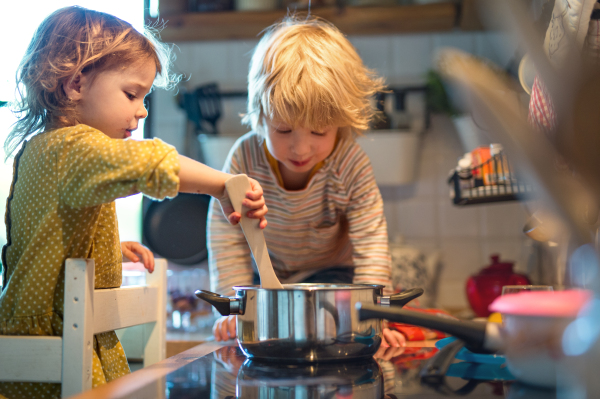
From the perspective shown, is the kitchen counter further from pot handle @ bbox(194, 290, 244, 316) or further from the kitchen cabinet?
the kitchen cabinet

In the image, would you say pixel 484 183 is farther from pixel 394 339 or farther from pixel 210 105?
pixel 210 105

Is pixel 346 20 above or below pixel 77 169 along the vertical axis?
above

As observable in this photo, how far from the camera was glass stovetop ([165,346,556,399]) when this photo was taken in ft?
1.14

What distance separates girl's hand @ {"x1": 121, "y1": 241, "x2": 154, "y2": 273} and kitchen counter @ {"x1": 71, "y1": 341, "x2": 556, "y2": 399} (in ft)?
0.91

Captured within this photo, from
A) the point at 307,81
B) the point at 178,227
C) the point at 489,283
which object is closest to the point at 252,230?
the point at 307,81

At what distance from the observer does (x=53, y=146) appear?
57 centimetres

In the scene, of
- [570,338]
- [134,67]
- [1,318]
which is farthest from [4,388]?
[570,338]

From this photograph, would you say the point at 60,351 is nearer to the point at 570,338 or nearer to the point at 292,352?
the point at 292,352

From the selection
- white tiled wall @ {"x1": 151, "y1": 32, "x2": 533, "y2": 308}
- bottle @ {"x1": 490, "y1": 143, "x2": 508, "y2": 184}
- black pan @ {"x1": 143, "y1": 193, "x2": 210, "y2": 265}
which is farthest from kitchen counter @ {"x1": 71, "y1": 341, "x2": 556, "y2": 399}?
white tiled wall @ {"x1": 151, "y1": 32, "x2": 533, "y2": 308}

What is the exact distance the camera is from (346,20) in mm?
1544

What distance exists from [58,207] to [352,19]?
1.21 meters

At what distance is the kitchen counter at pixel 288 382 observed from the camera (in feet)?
1.13

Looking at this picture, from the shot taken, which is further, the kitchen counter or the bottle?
the bottle

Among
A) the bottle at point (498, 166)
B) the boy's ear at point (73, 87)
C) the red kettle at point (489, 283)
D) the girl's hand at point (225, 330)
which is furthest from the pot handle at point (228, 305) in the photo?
the red kettle at point (489, 283)
